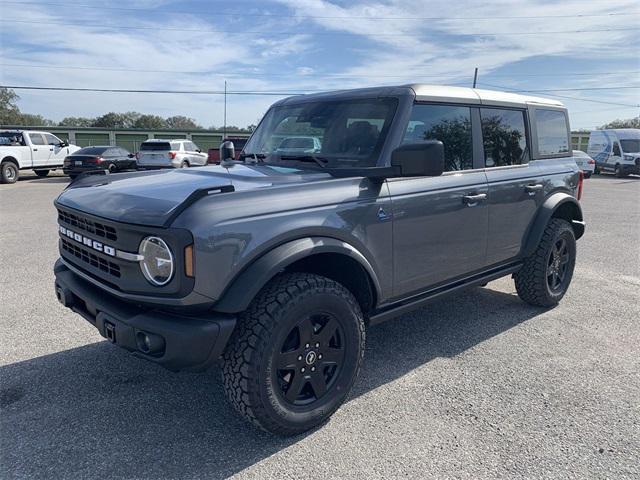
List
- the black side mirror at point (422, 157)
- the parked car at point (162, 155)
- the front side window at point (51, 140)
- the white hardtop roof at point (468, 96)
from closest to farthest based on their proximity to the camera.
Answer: the black side mirror at point (422, 157)
the white hardtop roof at point (468, 96)
the parked car at point (162, 155)
the front side window at point (51, 140)

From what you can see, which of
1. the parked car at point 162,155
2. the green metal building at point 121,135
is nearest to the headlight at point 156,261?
the parked car at point 162,155

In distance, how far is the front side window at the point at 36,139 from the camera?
1916cm

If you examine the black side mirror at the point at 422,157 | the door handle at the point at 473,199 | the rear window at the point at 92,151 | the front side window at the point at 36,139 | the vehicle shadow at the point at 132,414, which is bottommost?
the vehicle shadow at the point at 132,414

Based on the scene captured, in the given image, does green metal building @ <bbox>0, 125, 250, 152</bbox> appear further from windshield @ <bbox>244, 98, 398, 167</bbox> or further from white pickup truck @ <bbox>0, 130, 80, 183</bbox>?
windshield @ <bbox>244, 98, 398, 167</bbox>

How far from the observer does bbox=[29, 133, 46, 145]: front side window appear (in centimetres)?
1916

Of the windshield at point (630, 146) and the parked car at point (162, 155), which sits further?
the windshield at point (630, 146)

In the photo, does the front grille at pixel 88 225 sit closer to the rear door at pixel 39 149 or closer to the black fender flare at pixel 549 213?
the black fender flare at pixel 549 213

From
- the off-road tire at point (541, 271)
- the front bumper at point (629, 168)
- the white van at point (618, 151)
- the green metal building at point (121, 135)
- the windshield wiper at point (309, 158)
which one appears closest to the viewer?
the windshield wiper at point (309, 158)

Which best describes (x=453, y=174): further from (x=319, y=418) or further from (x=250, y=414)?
(x=250, y=414)

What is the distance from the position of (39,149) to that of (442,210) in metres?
20.1

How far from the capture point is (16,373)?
3.49 metres

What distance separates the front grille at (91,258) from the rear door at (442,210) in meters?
1.70

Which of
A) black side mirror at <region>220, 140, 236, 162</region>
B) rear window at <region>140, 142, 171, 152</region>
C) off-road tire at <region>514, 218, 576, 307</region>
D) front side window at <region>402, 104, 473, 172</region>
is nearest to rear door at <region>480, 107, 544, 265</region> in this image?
front side window at <region>402, 104, 473, 172</region>

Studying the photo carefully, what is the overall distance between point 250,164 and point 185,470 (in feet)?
7.46
